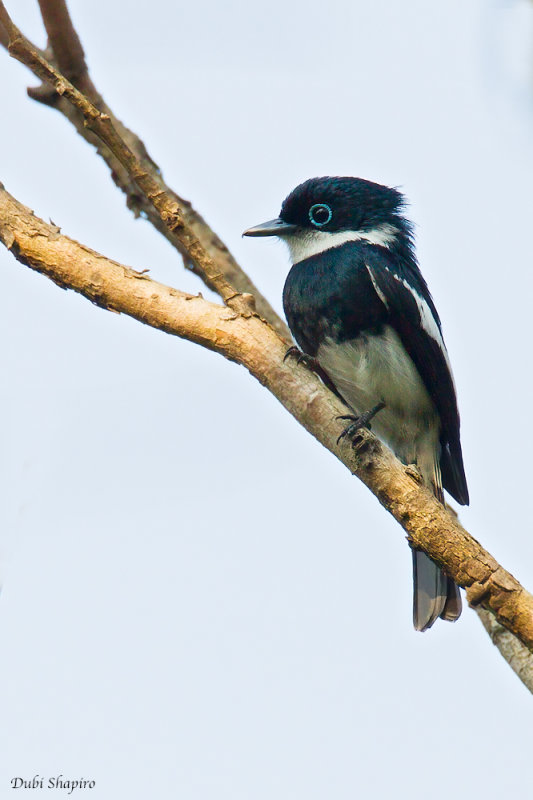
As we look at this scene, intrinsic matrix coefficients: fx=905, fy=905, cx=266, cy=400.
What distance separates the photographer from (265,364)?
9.67 ft

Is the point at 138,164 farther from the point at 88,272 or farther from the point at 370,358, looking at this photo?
the point at 370,358

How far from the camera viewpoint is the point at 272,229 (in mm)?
4473

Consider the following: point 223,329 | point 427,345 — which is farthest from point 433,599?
point 223,329

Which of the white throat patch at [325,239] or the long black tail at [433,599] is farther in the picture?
the white throat patch at [325,239]

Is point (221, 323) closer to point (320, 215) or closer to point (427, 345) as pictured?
point (427, 345)

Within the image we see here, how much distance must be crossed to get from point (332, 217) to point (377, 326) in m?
0.83

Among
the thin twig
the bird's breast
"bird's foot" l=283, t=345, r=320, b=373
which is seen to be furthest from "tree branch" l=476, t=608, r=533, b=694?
the thin twig

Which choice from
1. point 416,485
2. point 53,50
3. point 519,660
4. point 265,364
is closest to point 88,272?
point 265,364

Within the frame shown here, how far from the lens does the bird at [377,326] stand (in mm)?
3951

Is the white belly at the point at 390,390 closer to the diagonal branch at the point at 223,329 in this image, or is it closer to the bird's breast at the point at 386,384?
the bird's breast at the point at 386,384

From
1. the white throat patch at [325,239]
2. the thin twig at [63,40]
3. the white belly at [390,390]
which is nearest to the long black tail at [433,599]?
the white belly at [390,390]

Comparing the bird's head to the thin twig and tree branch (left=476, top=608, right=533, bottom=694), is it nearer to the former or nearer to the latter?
the thin twig

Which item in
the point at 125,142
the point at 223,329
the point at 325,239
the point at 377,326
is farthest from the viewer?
the point at 325,239

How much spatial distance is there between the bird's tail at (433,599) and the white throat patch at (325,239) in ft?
5.21
